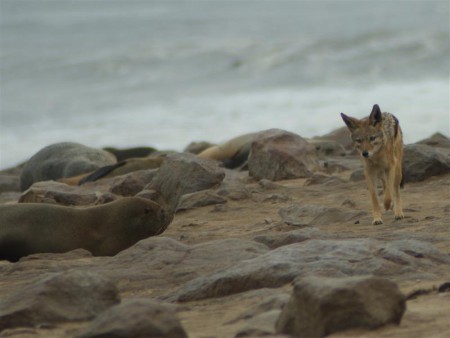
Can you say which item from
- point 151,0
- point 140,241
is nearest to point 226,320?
point 140,241

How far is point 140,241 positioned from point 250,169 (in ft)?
15.9

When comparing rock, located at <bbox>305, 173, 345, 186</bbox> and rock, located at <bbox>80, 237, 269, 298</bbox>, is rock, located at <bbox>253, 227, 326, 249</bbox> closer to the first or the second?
rock, located at <bbox>80, 237, 269, 298</bbox>

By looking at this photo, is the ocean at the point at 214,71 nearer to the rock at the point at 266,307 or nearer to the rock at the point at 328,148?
the rock at the point at 328,148

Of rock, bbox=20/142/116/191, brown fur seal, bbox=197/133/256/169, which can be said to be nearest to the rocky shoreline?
brown fur seal, bbox=197/133/256/169

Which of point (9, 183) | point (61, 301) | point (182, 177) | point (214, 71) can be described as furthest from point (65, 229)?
point (214, 71)

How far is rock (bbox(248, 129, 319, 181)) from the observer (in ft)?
41.8

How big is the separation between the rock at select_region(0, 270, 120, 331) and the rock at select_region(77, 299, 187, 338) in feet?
2.86

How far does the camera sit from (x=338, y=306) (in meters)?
5.08

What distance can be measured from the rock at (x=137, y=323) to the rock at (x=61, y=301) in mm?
871

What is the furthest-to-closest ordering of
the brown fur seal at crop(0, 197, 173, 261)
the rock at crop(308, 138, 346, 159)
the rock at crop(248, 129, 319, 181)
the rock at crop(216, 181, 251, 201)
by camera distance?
the rock at crop(308, 138, 346, 159) → the rock at crop(248, 129, 319, 181) → the rock at crop(216, 181, 251, 201) → the brown fur seal at crop(0, 197, 173, 261)

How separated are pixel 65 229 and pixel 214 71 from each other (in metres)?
25.8

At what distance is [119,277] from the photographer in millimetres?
7348

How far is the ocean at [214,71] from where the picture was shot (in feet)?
86.6

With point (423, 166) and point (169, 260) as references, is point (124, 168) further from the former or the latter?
point (169, 260)
